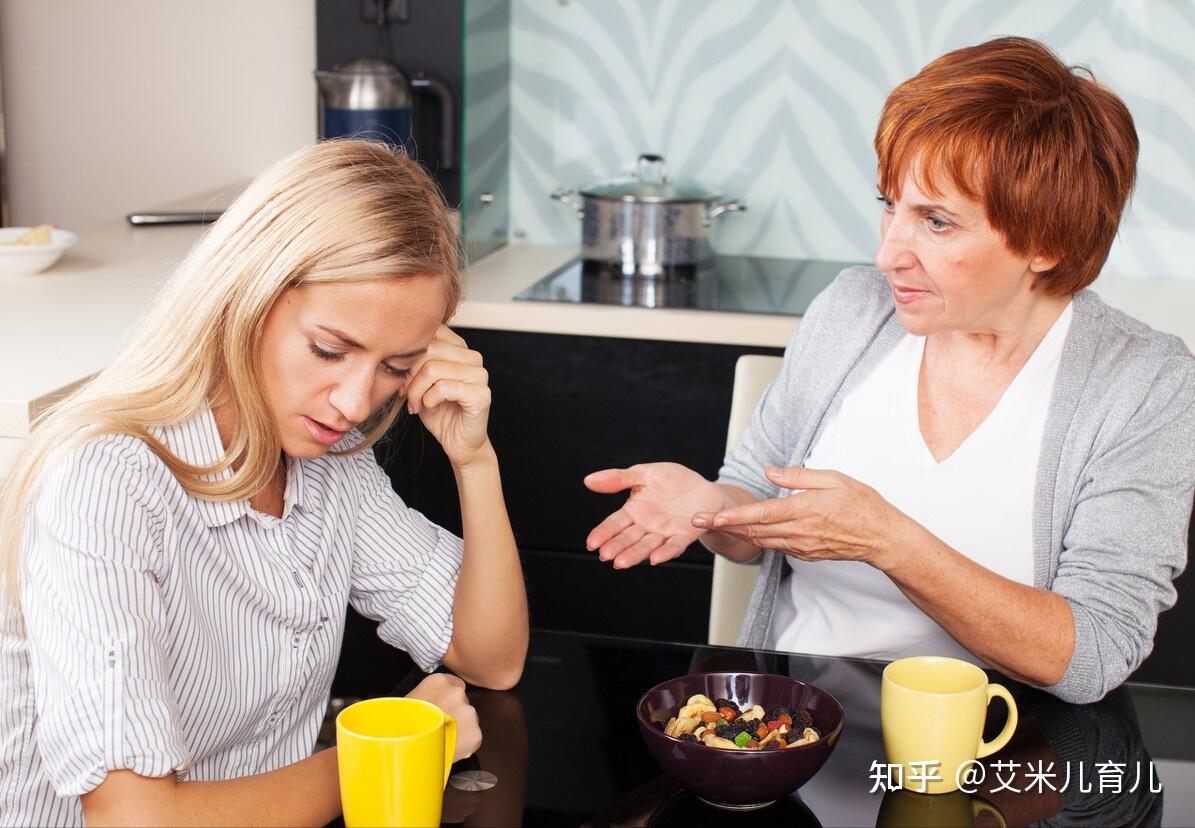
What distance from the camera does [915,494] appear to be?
153 centimetres

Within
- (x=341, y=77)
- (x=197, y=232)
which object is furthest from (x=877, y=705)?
(x=197, y=232)

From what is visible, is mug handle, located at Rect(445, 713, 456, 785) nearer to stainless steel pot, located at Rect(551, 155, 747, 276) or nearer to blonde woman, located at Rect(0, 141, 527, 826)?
blonde woman, located at Rect(0, 141, 527, 826)

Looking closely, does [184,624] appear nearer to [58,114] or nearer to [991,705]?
[991,705]

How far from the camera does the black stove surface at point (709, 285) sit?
2.28m

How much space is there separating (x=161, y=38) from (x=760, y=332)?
149cm

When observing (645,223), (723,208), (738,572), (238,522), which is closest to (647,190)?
(645,223)

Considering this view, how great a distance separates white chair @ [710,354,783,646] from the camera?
1.72m

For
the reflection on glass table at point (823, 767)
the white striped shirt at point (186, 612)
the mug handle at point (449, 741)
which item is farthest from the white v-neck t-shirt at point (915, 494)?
the mug handle at point (449, 741)

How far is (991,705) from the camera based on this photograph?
4.01 ft

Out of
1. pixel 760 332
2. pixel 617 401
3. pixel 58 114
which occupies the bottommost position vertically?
pixel 617 401

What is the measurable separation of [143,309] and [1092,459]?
1077mm

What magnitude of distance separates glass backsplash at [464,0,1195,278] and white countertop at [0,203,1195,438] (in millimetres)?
144

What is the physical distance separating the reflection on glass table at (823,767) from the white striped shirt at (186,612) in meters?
0.12

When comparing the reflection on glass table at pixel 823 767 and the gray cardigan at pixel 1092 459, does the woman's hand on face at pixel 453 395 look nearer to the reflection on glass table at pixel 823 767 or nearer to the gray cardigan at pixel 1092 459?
→ the reflection on glass table at pixel 823 767
